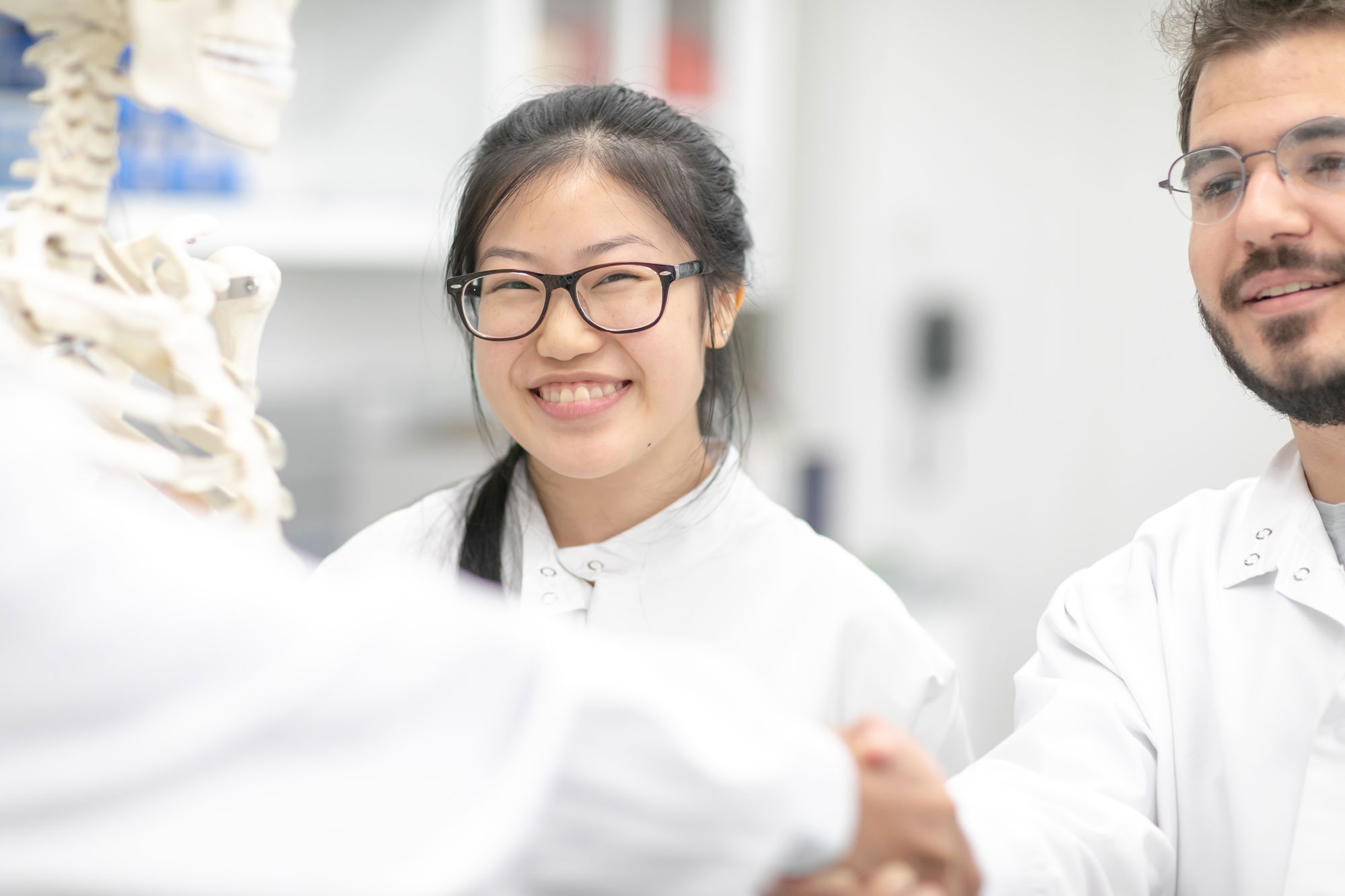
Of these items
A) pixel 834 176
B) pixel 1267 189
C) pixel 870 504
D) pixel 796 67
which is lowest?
pixel 870 504

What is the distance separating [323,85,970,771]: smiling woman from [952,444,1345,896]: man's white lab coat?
0.13m

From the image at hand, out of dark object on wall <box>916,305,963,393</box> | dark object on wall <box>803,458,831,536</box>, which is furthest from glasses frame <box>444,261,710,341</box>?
dark object on wall <box>916,305,963,393</box>

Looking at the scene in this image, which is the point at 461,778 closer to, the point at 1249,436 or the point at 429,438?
the point at 429,438

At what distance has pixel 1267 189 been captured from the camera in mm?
976

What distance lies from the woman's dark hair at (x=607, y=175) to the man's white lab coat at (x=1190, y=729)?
452 millimetres

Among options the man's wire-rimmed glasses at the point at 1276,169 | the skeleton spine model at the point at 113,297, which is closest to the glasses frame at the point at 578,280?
the skeleton spine model at the point at 113,297

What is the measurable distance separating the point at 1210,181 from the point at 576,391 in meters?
0.59

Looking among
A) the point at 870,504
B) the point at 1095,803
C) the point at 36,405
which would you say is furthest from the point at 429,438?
the point at 36,405

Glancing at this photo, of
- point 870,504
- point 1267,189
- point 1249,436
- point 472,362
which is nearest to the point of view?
point 1267,189

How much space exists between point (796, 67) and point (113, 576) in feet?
10.5

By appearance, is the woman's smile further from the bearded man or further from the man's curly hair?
the man's curly hair

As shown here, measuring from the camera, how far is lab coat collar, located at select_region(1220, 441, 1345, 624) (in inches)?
39.8

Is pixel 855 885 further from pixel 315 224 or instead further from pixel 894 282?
pixel 894 282

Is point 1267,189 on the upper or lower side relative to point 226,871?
upper
